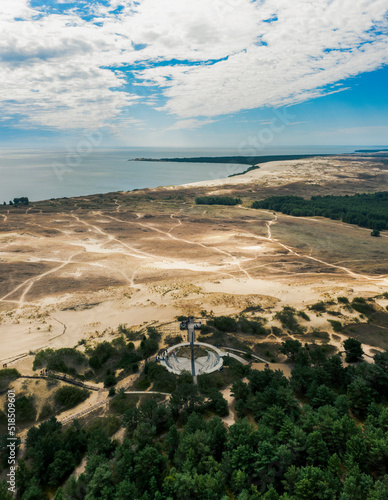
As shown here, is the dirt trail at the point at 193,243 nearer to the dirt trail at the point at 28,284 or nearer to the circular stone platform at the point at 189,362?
the circular stone platform at the point at 189,362

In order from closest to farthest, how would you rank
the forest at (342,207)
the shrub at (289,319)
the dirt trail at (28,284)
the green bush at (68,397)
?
the green bush at (68,397) → the shrub at (289,319) → the dirt trail at (28,284) → the forest at (342,207)

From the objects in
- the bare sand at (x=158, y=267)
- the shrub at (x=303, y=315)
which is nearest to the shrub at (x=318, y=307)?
the bare sand at (x=158, y=267)

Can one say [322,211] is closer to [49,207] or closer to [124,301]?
[124,301]

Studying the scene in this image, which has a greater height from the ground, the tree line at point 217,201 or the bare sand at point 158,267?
the tree line at point 217,201

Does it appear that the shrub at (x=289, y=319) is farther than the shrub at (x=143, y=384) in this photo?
Yes

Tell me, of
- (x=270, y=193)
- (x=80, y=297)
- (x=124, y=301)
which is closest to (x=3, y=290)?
(x=80, y=297)
